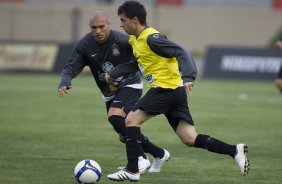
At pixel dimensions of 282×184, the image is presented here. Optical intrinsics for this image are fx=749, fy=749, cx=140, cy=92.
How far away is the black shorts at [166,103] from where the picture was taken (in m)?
8.91

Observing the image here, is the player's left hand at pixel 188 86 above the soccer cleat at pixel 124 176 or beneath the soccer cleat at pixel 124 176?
above

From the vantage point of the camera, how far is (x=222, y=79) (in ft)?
105

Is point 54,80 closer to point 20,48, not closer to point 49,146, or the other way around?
point 20,48

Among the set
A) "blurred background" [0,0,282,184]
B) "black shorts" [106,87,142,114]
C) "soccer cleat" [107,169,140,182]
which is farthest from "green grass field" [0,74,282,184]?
"black shorts" [106,87,142,114]

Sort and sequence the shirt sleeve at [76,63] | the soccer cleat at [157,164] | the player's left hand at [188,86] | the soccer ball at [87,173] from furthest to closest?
the shirt sleeve at [76,63]
the soccer cleat at [157,164]
the soccer ball at [87,173]
the player's left hand at [188,86]

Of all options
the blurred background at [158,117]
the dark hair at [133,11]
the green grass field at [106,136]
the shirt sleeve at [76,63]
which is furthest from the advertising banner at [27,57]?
the dark hair at [133,11]

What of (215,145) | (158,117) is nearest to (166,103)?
(215,145)

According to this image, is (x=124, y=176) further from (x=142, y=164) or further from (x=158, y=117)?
(x=158, y=117)

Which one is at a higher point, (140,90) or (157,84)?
(157,84)

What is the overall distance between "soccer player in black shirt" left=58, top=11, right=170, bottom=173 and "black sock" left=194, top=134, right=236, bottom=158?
1.21 meters

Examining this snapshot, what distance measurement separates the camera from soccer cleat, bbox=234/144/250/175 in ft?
28.4

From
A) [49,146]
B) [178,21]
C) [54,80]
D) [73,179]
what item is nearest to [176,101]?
[73,179]

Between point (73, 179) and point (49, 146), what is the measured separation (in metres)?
3.06

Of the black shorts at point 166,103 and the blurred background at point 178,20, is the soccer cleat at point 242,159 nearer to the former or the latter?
the black shorts at point 166,103
